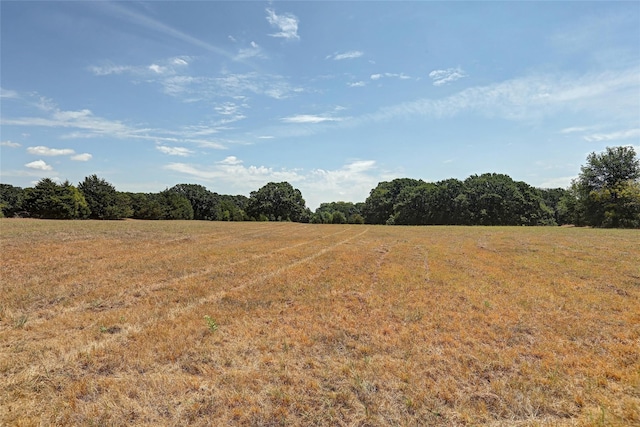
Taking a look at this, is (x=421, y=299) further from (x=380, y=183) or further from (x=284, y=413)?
(x=380, y=183)

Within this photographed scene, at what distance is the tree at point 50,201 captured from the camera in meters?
60.2

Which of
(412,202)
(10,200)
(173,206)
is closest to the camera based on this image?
(10,200)

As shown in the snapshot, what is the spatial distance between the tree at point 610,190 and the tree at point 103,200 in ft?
312

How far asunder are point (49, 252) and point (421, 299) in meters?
18.6

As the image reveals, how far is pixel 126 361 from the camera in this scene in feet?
19.5

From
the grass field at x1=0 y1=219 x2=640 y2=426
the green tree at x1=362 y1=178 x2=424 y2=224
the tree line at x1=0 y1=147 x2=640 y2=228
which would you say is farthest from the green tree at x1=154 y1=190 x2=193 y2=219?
the grass field at x1=0 y1=219 x2=640 y2=426

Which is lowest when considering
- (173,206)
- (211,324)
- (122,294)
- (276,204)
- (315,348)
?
(315,348)

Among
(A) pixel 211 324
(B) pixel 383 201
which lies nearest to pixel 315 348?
(A) pixel 211 324

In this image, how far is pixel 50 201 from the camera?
5991cm

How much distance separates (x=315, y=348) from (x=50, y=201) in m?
73.7

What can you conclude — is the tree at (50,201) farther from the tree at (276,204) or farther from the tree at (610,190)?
the tree at (610,190)

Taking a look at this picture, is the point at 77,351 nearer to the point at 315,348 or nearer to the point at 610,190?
the point at 315,348

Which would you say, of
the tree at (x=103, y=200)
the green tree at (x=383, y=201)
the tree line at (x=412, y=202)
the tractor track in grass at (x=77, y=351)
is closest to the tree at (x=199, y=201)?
the tree line at (x=412, y=202)

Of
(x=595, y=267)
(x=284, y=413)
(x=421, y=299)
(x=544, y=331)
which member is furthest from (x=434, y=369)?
(x=595, y=267)
